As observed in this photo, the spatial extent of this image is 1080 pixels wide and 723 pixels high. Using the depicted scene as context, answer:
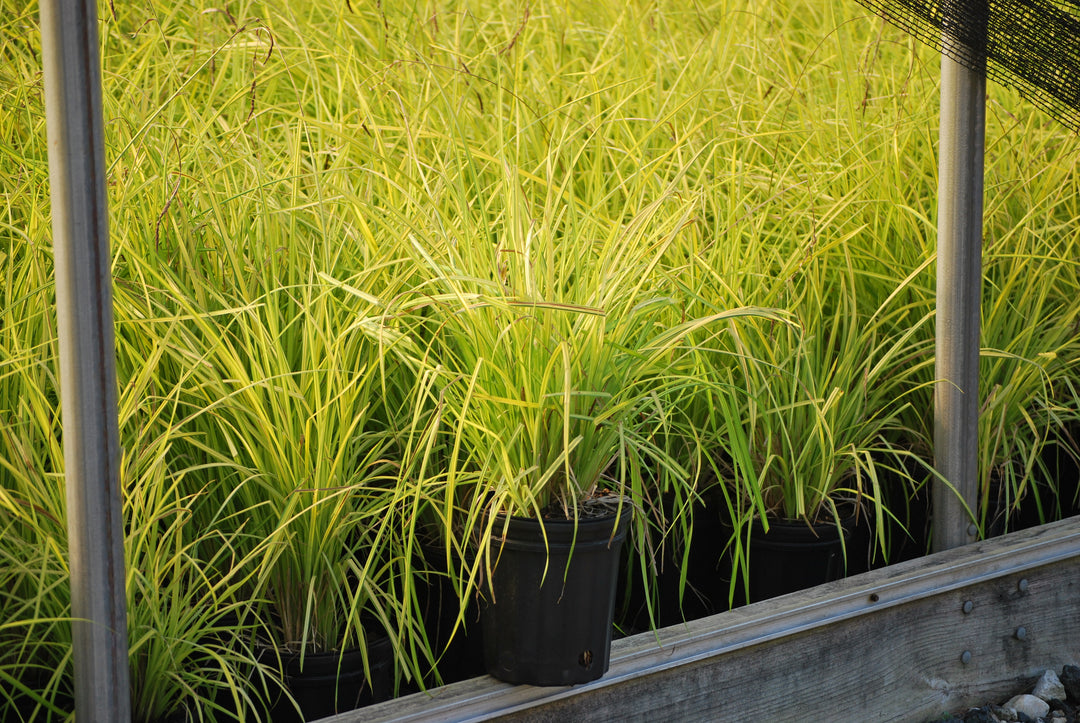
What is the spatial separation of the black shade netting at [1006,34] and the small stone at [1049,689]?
3.30ft

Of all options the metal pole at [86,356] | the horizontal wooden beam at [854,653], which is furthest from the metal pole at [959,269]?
the metal pole at [86,356]

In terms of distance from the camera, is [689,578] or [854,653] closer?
[854,653]

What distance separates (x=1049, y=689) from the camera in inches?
75.5

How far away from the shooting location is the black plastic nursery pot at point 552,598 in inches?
55.3

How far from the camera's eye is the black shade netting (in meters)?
1.76

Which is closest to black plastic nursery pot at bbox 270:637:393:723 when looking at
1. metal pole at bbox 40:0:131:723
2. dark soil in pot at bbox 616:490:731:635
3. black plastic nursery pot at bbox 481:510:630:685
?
black plastic nursery pot at bbox 481:510:630:685

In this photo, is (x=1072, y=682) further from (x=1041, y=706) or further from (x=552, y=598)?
(x=552, y=598)

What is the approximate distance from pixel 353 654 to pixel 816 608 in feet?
2.30

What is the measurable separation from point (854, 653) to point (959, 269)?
2.14ft

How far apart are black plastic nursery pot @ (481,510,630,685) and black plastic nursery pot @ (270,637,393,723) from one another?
0.54ft

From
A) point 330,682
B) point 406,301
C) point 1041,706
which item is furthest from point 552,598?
point 1041,706

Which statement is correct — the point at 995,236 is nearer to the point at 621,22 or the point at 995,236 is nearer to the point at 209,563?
the point at 621,22

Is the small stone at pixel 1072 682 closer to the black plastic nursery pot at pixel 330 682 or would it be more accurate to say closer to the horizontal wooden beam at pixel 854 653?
the horizontal wooden beam at pixel 854 653

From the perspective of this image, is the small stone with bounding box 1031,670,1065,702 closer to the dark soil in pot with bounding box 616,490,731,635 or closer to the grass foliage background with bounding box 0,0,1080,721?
the grass foliage background with bounding box 0,0,1080,721
